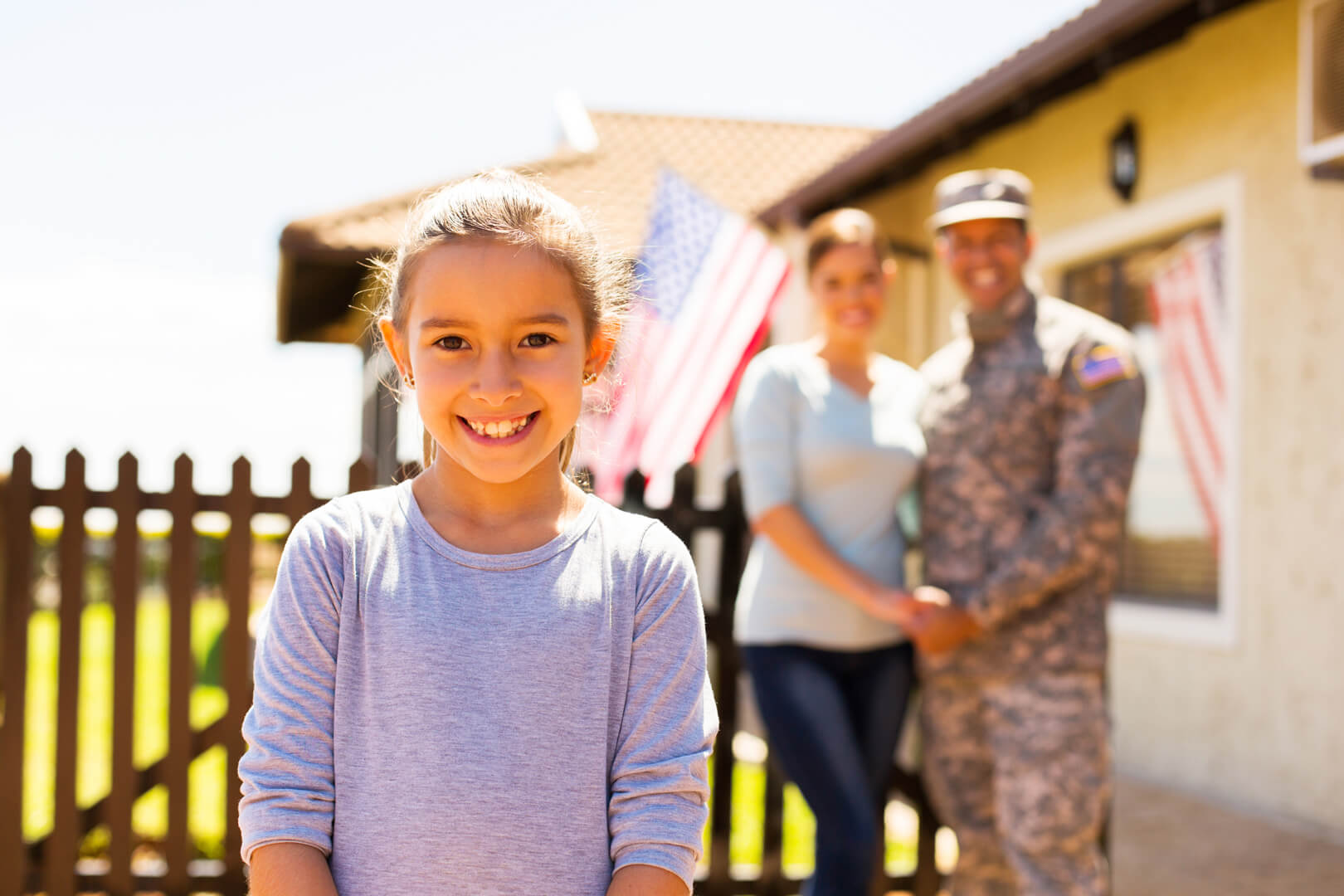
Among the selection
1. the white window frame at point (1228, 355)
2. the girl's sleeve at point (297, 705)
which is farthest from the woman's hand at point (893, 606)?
the white window frame at point (1228, 355)

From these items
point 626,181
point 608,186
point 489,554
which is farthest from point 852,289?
point 626,181

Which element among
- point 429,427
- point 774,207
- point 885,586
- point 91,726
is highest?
point 774,207

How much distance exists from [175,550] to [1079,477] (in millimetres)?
2857

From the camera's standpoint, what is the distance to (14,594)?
4160mm

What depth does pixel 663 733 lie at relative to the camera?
1.51 metres

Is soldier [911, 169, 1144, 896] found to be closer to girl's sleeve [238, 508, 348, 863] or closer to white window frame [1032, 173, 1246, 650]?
girl's sleeve [238, 508, 348, 863]

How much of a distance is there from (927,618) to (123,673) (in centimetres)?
275

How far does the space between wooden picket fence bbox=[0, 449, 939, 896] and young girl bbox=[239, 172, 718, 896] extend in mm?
2418

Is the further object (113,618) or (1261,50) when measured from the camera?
(1261,50)

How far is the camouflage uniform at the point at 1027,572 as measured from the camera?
2.94 metres

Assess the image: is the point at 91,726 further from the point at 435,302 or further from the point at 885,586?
the point at 435,302

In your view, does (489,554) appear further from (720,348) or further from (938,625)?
(720,348)

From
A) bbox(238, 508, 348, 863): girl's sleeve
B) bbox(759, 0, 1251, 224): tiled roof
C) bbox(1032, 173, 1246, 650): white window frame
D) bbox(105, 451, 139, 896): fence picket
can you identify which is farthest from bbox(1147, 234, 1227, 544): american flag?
bbox(238, 508, 348, 863): girl's sleeve

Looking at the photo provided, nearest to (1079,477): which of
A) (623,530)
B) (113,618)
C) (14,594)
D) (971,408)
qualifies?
(971,408)
